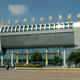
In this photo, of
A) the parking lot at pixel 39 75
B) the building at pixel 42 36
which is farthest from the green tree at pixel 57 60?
the parking lot at pixel 39 75

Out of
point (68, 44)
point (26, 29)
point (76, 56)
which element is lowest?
point (76, 56)

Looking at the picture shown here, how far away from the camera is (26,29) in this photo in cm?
8494

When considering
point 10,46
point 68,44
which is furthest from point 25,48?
point 68,44

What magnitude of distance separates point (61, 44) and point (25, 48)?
59.3 ft

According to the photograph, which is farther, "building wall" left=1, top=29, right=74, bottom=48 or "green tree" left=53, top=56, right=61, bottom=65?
"building wall" left=1, top=29, right=74, bottom=48

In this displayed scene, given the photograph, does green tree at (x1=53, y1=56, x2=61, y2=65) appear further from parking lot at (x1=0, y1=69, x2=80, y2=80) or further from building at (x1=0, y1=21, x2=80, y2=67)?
parking lot at (x1=0, y1=69, x2=80, y2=80)

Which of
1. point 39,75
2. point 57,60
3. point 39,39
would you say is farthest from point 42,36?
point 39,75

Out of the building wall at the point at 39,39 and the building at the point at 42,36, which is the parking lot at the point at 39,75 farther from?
the building wall at the point at 39,39

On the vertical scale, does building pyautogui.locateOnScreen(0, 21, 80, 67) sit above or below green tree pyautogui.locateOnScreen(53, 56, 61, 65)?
above

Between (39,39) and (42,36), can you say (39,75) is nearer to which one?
(42,36)

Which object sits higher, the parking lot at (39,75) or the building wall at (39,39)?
the building wall at (39,39)

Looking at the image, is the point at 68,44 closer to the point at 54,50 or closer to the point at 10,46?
the point at 54,50

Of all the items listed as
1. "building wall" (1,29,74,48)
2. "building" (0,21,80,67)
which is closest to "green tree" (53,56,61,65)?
"building" (0,21,80,67)

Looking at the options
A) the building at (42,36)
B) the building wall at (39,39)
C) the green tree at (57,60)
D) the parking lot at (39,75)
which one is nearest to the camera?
the parking lot at (39,75)
